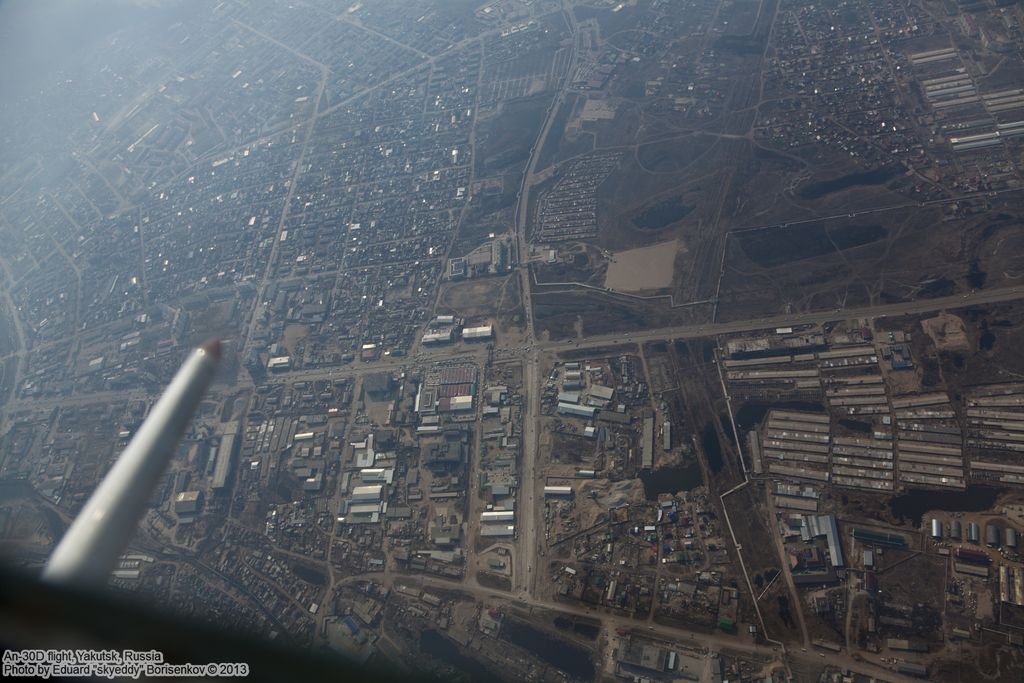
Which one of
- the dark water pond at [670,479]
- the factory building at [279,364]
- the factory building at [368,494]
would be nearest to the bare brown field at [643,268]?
the dark water pond at [670,479]

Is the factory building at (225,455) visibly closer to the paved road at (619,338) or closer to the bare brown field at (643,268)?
the paved road at (619,338)

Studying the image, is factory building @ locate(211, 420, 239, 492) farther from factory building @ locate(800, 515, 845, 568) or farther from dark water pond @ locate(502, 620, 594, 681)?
factory building @ locate(800, 515, 845, 568)

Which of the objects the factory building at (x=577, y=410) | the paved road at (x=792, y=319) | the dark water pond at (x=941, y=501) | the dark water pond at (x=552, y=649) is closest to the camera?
the dark water pond at (x=552, y=649)

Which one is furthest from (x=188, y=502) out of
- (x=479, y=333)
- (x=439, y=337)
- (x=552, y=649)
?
(x=552, y=649)

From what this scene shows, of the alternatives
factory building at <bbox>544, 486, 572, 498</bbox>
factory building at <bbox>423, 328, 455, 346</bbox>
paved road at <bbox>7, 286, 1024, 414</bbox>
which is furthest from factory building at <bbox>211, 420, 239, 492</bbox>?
factory building at <bbox>544, 486, 572, 498</bbox>

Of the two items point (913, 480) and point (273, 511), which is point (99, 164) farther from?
point (913, 480)
